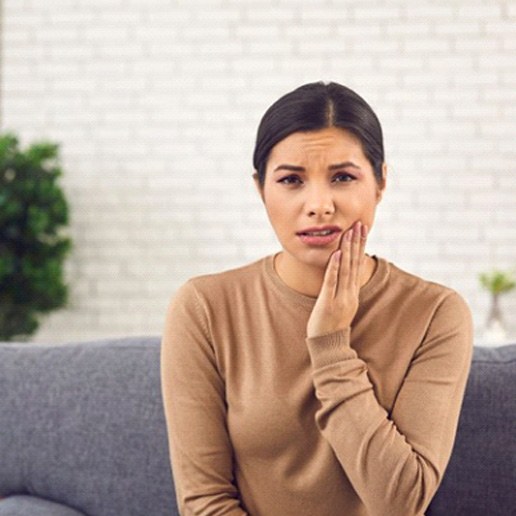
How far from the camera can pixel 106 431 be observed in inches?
81.4

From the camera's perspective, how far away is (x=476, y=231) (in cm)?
471

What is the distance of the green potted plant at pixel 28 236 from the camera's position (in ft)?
14.5

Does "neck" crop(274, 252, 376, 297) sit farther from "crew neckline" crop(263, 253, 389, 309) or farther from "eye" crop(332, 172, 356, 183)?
"eye" crop(332, 172, 356, 183)

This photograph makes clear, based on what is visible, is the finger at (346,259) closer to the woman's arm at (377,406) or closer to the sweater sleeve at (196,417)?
the woman's arm at (377,406)

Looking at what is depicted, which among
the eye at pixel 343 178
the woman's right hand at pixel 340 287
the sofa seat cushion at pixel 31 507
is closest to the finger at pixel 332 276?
the woman's right hand at pixel 340 287

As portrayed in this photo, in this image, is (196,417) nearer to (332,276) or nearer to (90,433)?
(332,276)

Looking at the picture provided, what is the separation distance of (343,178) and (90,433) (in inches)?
31.8

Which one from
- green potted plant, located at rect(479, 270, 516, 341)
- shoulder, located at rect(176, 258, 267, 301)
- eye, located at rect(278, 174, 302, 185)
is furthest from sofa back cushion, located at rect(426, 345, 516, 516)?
green potted plant, located at rect(479, 270, 516, 341)

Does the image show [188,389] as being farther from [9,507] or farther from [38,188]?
[38,188]

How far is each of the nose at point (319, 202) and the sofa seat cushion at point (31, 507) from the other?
0.84m

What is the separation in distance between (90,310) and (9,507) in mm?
3000

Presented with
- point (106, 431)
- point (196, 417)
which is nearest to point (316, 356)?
point (196, 417)

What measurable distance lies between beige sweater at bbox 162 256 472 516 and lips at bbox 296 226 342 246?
140 mm

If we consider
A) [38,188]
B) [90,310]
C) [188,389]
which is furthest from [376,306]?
[90,310]
